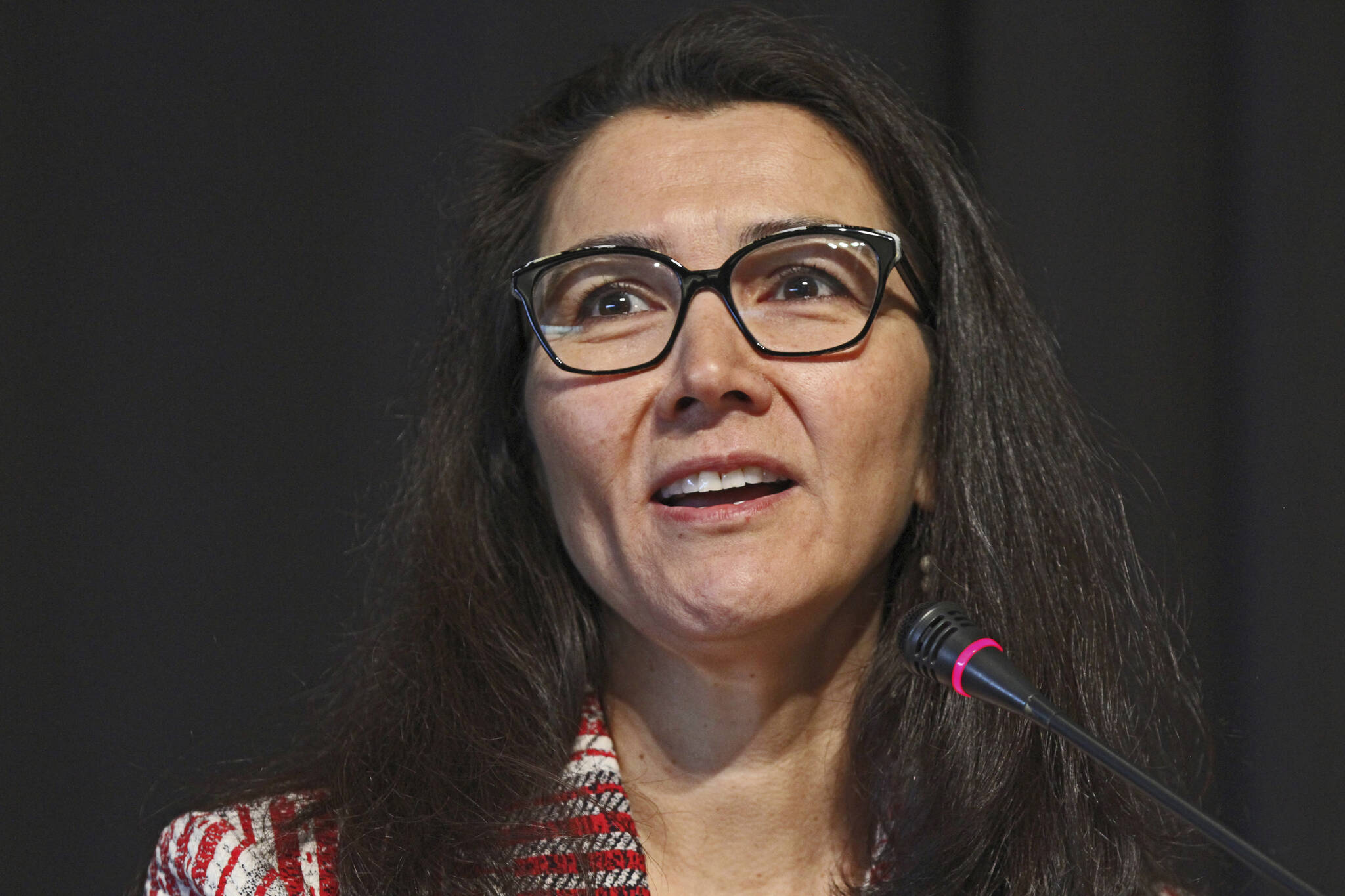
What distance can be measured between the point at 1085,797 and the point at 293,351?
124cm

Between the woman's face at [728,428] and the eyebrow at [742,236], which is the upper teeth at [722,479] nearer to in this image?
the woman's face at [728,428]

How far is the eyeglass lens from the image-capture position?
59.1 inches

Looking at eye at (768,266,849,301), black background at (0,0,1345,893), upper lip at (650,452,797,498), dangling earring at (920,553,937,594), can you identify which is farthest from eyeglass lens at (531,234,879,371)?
black background at (0,0,1345,893)

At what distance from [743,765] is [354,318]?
0.90 metres

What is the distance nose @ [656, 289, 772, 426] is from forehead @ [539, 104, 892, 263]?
0.08m

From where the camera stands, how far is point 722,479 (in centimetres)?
144

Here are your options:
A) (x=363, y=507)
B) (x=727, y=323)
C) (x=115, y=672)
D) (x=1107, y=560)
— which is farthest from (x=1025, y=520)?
(x=115, y=672)

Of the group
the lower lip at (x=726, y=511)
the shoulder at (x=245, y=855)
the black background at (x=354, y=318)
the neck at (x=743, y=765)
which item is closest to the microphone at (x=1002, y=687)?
the lower lip at (x=726, y=511)

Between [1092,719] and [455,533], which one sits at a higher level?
[455,533]

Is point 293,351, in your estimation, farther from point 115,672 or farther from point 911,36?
point 911,36

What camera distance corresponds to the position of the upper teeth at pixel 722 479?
1.44 meters

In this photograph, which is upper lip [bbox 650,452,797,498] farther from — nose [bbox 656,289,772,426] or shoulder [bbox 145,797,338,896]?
shoulder [bbox 145,797,338,896]

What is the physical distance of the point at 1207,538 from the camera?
6.52ft

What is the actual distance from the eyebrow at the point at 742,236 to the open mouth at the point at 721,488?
259mm
